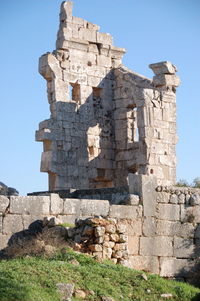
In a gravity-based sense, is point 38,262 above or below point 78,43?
below

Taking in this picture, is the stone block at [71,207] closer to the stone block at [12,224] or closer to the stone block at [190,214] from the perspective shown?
the stone block at [12,224]

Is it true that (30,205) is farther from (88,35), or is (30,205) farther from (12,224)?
(88,35)

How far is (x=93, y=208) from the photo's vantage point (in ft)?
53.3

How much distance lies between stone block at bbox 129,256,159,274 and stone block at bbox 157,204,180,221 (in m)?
0.96

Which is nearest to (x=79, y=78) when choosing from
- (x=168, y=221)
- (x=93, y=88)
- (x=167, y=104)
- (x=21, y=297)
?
(x=93, y=88)

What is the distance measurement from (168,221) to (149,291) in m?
4.70

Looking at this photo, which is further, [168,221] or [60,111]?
[60,111]

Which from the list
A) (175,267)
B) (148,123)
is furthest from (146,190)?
(148,123)

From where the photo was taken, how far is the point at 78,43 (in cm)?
2836

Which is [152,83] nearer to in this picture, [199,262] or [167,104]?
[167,104]

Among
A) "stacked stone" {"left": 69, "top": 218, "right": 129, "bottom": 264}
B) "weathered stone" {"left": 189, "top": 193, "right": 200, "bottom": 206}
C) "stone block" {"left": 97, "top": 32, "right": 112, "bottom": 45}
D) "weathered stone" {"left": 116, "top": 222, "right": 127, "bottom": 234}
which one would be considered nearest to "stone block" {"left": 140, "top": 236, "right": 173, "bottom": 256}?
"weathered stone" {"left": 189, "top": 193, "right": 200, "bottom": 206}

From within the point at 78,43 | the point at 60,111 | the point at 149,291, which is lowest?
the point at 149,291

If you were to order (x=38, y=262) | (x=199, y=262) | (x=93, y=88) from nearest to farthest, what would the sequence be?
1. (x=38, y=262)
2. (x=199, y=262)
3. (x=93, y=88)

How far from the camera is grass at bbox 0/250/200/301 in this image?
11172 millimetres
